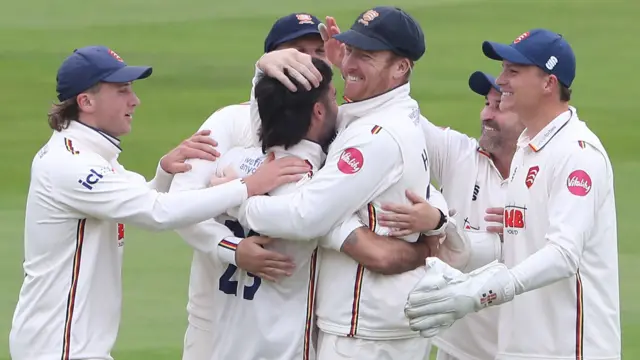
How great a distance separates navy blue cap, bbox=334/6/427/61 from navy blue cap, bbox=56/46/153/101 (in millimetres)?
910

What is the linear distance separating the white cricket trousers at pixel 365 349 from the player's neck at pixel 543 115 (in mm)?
999

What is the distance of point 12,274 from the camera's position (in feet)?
31.8

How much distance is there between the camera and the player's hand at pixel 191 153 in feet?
17.8

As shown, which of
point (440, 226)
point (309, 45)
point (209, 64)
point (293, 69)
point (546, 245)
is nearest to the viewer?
point (546, 245)

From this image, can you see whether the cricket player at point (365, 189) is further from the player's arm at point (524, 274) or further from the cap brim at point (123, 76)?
the cap brim at point (123, 76)

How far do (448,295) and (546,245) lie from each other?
1.44 ft

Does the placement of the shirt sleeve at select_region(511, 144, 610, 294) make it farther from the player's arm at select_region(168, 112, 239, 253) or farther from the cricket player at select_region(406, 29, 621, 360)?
the player's arm at select_region(168, 112, 239, 253)

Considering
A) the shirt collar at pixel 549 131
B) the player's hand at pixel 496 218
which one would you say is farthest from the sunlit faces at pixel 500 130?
the shirt collar at pixel 549 131

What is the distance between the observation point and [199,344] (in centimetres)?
577

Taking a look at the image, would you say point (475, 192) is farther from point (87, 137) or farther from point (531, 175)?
point (87, 137)

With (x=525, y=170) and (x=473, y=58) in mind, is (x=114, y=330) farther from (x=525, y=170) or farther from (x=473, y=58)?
(x=473, y=58)

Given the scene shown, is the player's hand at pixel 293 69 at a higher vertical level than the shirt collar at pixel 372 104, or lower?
higher

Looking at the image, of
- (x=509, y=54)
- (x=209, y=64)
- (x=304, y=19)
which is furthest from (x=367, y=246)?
(x=209, y=64)

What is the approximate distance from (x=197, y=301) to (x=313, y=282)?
70cm
